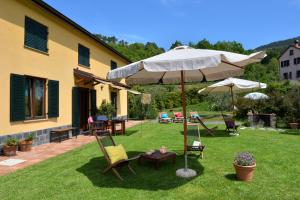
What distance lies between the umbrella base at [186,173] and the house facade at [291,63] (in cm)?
6891

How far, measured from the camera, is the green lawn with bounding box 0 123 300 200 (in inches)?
225

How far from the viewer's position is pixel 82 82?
16297 mm

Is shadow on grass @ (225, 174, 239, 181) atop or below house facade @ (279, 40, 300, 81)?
below

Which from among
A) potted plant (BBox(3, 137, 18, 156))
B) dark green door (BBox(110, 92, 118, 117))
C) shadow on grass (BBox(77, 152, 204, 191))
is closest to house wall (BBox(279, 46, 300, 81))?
dark green door (BBox(110, 92, 118, 117))

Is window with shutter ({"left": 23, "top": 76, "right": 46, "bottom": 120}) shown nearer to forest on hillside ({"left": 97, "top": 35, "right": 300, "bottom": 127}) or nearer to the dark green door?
the dark green door

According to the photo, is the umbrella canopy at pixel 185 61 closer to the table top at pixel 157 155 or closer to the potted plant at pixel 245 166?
the potted plant at pixel 245 166

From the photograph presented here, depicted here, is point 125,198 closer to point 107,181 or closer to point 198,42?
point 107,181

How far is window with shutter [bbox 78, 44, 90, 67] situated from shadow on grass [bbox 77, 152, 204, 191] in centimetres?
916

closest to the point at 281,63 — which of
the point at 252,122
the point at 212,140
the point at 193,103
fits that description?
the point at 193,103

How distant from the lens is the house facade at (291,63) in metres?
66.3

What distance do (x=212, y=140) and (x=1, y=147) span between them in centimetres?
886

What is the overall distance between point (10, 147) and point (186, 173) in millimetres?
6564

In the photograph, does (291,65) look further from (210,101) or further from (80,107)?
(80,107)

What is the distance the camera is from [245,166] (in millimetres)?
6340
